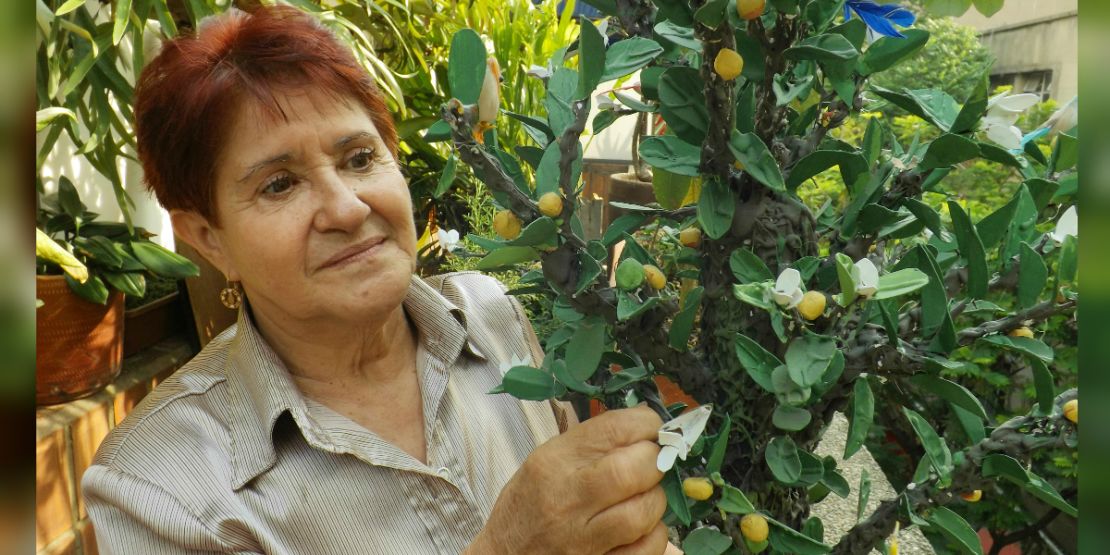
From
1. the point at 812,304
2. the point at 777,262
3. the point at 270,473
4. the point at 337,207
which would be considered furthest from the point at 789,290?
the point at 270,473

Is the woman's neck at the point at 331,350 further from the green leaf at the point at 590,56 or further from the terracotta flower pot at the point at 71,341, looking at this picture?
the terracotta flower pot at the point at 71,341

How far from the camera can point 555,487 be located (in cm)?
69

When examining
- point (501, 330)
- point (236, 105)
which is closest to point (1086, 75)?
point (236, 105)

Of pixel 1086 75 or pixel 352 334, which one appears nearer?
pixel 1086 75

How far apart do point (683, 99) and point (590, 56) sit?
0.09 m

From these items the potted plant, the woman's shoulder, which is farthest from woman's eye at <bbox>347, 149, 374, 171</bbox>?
the potted plant

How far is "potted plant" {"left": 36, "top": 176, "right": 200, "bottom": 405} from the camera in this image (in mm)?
1762

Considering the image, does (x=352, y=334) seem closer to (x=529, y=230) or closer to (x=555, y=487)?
(x=555, y=487)

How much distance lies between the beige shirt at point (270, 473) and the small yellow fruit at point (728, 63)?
2.11 ft

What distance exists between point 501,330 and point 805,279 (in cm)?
77

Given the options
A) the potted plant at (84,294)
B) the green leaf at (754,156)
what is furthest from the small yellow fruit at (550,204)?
the potted plant at (84,294)

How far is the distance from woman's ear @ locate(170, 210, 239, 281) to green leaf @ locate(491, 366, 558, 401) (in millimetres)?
561

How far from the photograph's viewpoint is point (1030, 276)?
0.52 metres

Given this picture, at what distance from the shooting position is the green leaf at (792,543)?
566 millimetres
